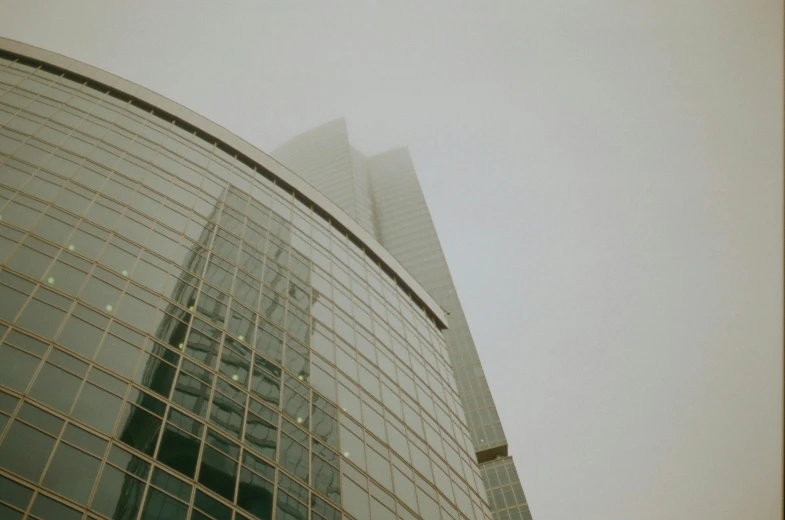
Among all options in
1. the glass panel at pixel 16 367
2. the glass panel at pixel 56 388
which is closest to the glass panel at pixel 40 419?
the glass panel at pixel 56 388

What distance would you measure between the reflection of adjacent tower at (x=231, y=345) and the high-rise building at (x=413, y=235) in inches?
2712

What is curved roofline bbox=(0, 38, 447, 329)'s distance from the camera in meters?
33.4

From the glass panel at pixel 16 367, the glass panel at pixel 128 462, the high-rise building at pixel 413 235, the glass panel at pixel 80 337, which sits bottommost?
the glass panel at pixel 128 462

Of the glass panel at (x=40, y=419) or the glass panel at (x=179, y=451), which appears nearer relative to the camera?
the glass panel at (x=40, y=419)

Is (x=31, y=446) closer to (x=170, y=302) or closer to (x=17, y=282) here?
(x=17, y=282)

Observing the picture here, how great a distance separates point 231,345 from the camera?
2270cm

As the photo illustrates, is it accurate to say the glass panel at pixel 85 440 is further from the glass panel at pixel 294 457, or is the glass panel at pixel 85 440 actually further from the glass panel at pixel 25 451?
the glass panel at pixel 294 457

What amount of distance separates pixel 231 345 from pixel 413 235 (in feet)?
402

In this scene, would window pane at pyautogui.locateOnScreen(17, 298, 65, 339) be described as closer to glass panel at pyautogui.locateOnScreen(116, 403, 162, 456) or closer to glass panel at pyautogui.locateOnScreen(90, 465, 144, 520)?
glass panel at pyautogui.locateOnScreen(116, 403, 162, 456)

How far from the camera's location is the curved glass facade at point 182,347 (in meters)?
15.5

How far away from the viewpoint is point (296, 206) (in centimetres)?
3734

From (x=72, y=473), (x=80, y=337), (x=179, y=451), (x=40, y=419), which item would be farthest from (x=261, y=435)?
(x=40, y=419)

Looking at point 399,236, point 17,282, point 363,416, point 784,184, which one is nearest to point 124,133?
point 17,282

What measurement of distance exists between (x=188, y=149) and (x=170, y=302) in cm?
1503
